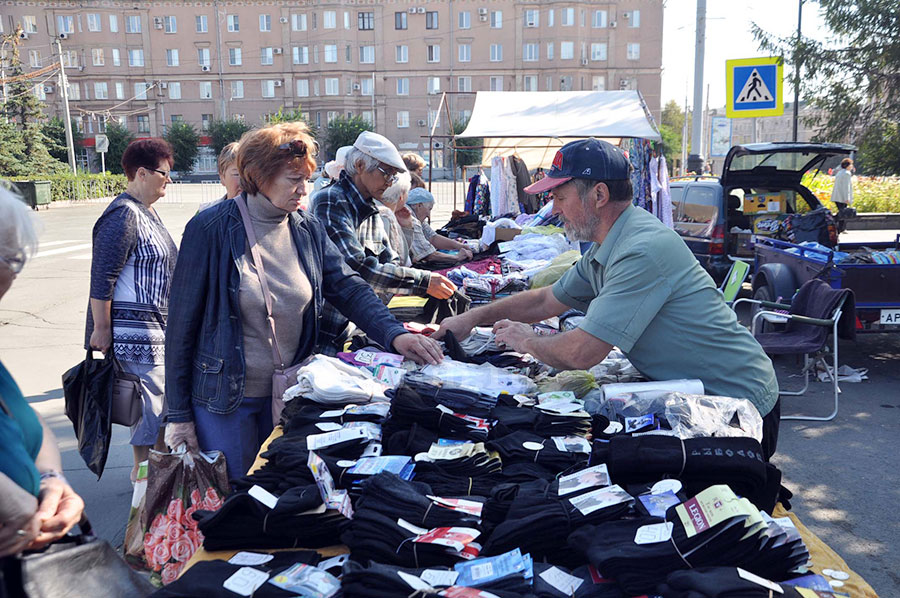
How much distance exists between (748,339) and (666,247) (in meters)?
0.50

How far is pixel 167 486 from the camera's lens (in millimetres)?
2893

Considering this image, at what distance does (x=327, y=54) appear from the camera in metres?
67.3

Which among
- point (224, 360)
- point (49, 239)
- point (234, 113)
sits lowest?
point (49, 239)

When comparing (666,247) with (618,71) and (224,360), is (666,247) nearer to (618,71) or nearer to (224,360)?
(224,360)

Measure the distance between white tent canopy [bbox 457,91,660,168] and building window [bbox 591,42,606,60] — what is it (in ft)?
189

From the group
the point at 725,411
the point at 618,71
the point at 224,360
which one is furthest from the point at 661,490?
the point at 618,71

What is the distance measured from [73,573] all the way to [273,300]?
4.97 ft

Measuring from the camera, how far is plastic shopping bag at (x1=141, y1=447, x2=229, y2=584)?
2.84 metres

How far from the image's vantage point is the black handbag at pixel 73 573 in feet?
4.46

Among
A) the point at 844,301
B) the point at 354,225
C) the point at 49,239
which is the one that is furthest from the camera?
the point at 49,239

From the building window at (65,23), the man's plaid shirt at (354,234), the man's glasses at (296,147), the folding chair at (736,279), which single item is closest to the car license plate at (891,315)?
the folding chair at (736,279)

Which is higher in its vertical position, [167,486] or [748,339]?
[748,339]

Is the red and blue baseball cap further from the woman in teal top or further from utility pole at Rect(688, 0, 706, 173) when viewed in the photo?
utility pole at Rect(688, 0, 706, 173)

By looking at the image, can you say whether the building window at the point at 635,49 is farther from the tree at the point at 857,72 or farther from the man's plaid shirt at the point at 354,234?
the man's plaid shirt at the point at 354,234
